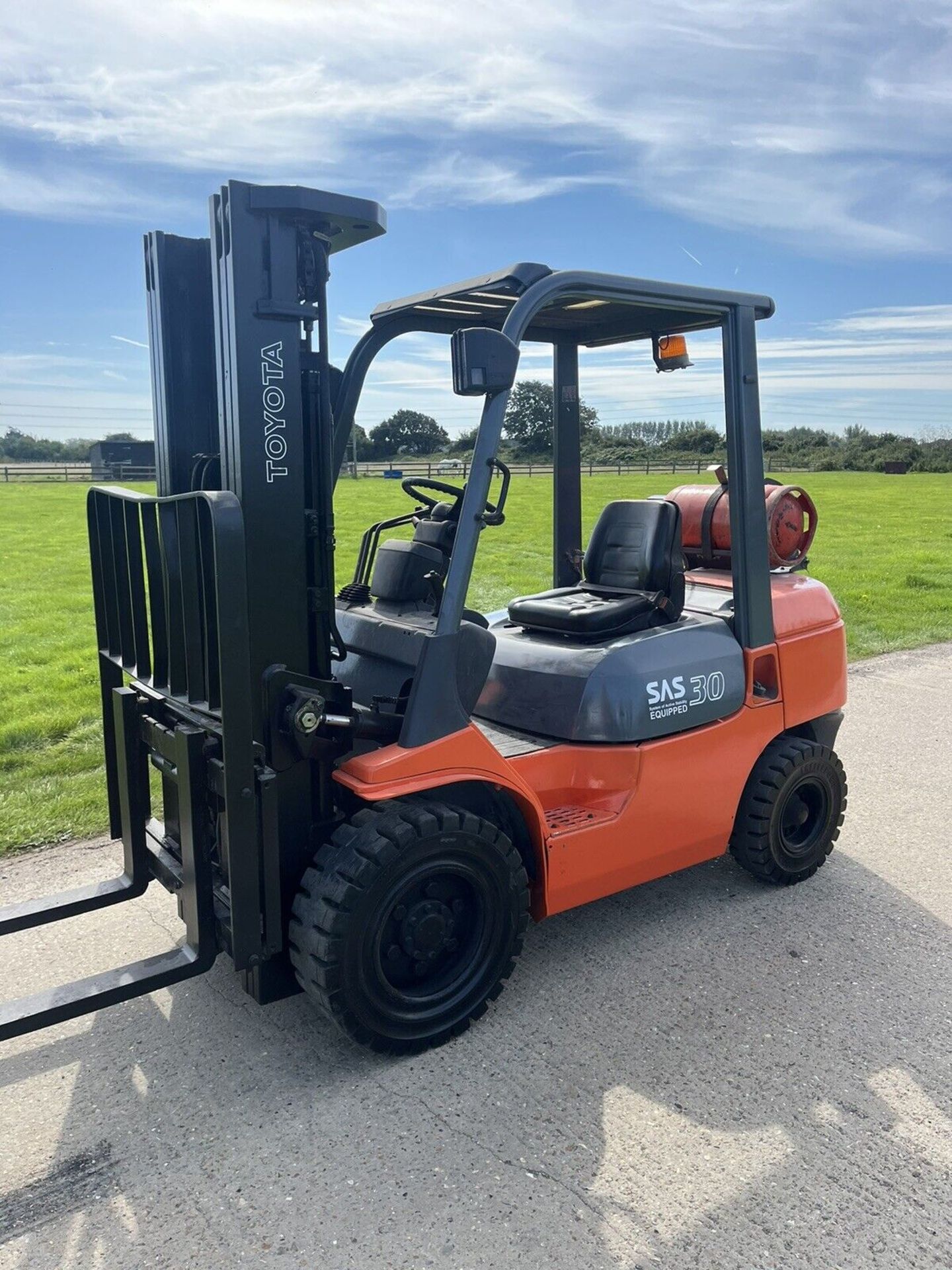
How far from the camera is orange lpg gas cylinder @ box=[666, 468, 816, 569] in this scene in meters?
4.61

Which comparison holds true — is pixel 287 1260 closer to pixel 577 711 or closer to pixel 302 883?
pixel 302 883

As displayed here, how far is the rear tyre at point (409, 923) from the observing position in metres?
3.10

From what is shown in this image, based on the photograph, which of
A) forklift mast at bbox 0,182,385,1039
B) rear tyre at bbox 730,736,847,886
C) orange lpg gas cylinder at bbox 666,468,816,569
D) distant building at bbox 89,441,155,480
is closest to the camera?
forklift mast at bbox 0,182,385,1039

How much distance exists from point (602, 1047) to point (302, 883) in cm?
118

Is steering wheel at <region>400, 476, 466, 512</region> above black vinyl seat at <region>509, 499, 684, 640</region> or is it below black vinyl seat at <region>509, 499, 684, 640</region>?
above

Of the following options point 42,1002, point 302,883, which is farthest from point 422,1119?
point 42,1002

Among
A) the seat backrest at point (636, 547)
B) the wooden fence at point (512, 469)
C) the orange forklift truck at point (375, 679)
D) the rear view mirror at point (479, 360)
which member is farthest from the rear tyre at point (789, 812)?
the rear view mirror at point (479, 360)

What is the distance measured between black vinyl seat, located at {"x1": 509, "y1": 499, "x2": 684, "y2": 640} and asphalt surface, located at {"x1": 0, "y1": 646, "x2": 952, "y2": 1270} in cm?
128

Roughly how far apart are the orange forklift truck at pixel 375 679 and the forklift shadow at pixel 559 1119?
10.9 inches

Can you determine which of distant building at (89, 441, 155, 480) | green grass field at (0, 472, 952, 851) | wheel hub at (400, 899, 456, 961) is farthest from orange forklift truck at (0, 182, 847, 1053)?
distant building at (89, 441, 155, 480)

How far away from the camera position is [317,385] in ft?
10.7

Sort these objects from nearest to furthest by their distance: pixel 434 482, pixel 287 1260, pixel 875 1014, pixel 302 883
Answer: pixel 287 1260, pixel 302 883, pixel 875 1014, pixel 434 482

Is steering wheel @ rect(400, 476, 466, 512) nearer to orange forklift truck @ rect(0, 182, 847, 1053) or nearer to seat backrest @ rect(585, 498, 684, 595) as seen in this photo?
orange forklift truck @ rect(0, 182, 847, 1053)

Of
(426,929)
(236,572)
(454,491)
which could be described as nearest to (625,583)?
(454,491)
